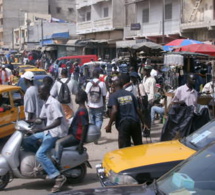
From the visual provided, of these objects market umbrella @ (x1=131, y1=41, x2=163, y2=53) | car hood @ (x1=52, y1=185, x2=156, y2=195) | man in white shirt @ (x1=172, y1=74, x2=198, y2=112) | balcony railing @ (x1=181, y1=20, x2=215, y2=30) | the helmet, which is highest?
balcony railing @ (x1=181, y1=20, x2=215, y2=30)

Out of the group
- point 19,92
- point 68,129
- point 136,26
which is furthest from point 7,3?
point 68,129

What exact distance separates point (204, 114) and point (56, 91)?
342cm

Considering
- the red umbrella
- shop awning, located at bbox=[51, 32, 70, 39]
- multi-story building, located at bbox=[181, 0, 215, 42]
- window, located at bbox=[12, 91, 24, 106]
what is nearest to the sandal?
window, located at bbox=[12, 91, 24, 106]

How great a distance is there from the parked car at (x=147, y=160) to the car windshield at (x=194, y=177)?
81 cm

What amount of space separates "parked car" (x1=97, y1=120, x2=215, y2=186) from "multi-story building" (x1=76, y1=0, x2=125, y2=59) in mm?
28881

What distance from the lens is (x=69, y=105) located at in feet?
29.0

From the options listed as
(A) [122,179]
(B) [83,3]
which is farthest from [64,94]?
(B) [83,3]

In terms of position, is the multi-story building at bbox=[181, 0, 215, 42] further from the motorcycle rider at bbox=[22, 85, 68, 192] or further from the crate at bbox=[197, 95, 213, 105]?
the motorcycle rider at bbox=[22, 85, 68, 192]

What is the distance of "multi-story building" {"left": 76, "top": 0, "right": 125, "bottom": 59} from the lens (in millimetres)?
34531

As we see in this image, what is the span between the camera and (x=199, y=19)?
25594mm

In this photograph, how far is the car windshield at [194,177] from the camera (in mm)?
3074

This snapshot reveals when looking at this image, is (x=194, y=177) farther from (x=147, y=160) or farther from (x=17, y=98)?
(x=17, y=98)

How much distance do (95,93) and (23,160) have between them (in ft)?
11.7

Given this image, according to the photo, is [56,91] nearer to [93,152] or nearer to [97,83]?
[97,83]
